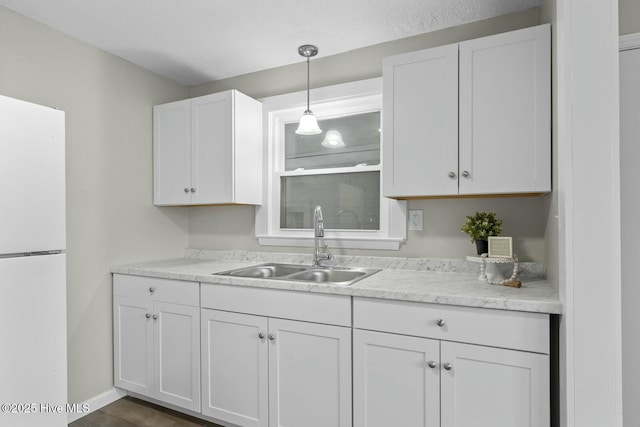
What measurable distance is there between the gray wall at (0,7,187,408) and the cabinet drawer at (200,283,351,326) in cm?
85

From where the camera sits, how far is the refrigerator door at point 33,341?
1.61 meters

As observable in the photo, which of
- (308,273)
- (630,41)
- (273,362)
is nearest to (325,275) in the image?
(308,273)

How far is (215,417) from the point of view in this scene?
6.98 ft

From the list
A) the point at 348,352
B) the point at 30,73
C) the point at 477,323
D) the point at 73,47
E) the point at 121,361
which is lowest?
the point at 121,361

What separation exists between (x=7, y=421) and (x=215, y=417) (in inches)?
37.0

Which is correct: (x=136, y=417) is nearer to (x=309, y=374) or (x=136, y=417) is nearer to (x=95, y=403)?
(x=95, y=403)

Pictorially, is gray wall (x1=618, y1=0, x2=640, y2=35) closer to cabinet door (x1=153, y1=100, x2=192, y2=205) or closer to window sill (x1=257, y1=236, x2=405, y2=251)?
window sill (x1=257, y1=236, x2=405, y2=251)

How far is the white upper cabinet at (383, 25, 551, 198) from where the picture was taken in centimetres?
177

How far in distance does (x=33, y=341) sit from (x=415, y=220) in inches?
80.7

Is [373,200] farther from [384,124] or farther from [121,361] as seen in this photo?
[121,361]

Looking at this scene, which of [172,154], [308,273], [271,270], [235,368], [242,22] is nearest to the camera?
[235,368]

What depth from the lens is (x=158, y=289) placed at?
7.57 ft

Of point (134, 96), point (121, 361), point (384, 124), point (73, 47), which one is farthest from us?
point (134, 96)

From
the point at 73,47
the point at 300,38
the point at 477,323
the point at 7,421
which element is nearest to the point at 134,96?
the point at 73,47
